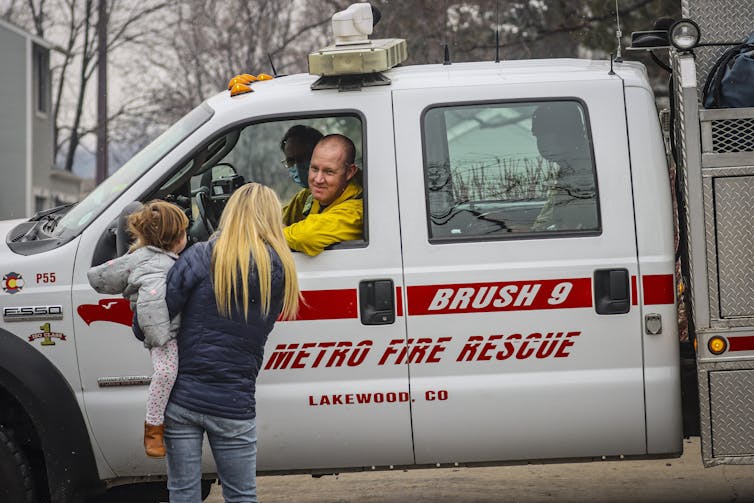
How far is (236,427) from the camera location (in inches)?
169

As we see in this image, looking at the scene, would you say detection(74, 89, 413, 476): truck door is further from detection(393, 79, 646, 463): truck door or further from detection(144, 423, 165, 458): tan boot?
detection(144, 423, 165, 458): tan boot

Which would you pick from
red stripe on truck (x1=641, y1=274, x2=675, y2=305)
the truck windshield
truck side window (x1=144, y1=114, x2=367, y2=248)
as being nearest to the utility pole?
truck side window (x1=144, y1=114, x2=367, y2=248)

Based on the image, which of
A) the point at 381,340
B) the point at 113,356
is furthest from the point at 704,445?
the point at 113,356

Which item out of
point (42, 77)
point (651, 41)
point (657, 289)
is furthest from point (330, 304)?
point (42, 77)

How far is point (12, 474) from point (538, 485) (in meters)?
3.07

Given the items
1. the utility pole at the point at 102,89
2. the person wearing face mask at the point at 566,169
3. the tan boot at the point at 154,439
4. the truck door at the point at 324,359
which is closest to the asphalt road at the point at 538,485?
the truck door at the point at 324,359

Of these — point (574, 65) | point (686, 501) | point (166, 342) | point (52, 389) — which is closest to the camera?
point (166, 342)

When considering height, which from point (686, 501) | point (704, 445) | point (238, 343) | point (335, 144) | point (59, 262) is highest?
point (335, 144)

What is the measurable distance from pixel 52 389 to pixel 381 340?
134 cm

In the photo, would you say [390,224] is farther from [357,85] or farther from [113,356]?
[113,356]

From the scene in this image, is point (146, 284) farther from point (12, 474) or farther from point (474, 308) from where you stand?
point (474, 308)

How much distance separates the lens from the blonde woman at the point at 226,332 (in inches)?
166

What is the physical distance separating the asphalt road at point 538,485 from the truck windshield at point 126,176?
86.4 inches

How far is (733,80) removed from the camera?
484 centimetres
